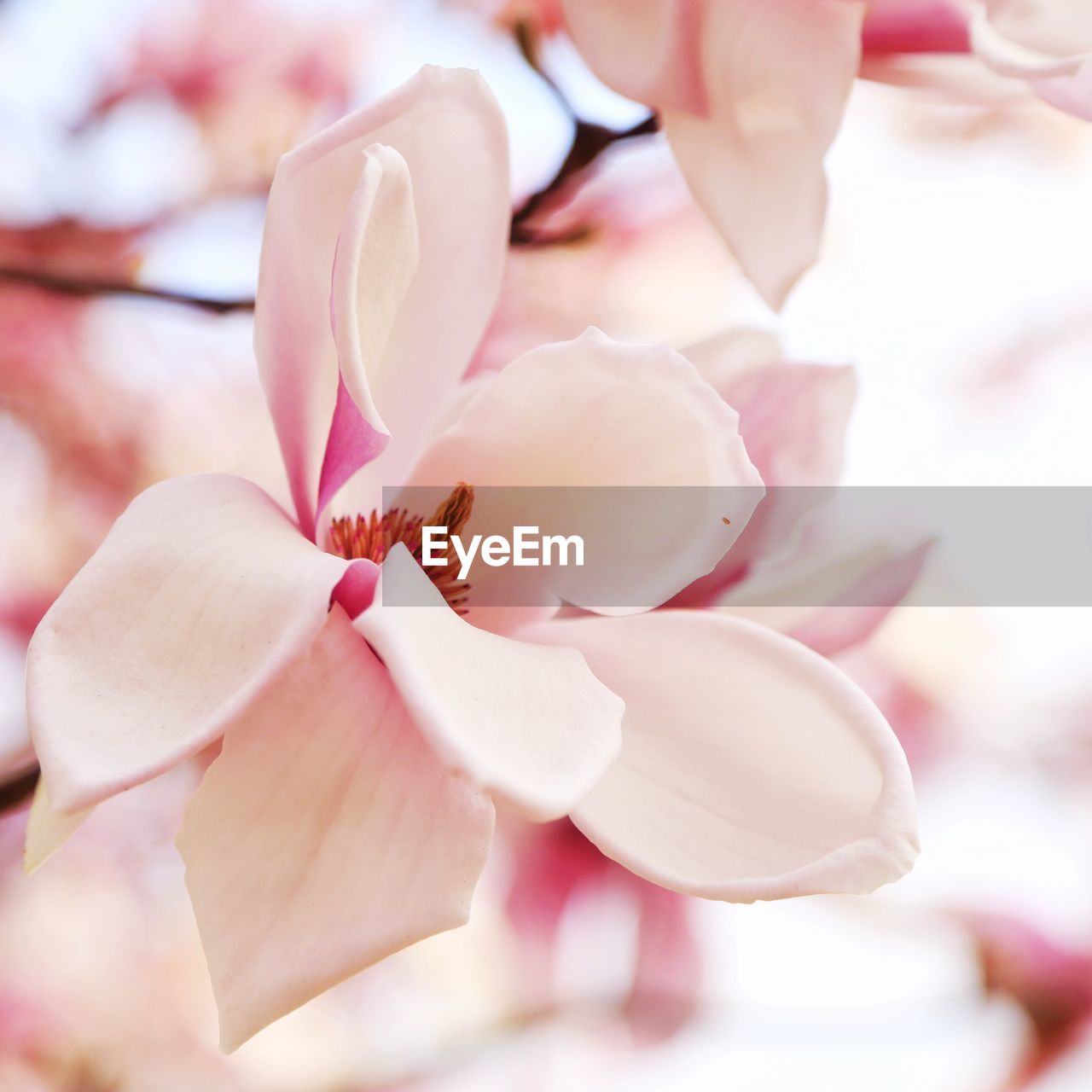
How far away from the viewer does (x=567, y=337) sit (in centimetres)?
28

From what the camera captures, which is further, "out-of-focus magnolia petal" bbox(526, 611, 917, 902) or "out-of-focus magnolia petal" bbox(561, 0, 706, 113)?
"out-of-focus magnolia petal" bbox(561, 0, 706, 113)

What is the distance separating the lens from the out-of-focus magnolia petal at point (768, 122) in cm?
28

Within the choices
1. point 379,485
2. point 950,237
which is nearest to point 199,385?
point 379,485

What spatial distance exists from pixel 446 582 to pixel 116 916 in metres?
0.11

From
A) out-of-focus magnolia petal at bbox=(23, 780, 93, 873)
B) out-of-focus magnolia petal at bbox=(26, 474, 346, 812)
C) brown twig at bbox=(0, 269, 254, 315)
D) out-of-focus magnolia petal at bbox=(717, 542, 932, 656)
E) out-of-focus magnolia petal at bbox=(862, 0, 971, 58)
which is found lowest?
out-of-focus magnolia petal at bbox=(717, 542, 932, 656)

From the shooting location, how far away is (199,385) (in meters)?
0.27

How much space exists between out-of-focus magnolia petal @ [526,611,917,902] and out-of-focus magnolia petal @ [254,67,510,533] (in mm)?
58

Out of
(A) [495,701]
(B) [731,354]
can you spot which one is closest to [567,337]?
(B) [731,354]

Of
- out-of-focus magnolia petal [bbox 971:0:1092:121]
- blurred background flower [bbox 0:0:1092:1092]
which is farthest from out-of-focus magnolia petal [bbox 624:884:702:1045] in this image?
out-of-focus magnolia petal [bbox 971:0:1092:121]

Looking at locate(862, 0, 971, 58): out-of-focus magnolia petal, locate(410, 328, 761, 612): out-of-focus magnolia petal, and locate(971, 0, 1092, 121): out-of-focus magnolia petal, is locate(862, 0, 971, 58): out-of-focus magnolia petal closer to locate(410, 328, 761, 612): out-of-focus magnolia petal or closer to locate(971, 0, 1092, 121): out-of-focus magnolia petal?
locate(971, 0, 1092, 121): out-of-focus magnolia petal

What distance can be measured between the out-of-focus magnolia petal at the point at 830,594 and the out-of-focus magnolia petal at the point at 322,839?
0.36 feet

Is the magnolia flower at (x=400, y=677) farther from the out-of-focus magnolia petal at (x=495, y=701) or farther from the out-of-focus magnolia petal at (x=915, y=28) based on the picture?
the out-of-focus magnolia petal at (x=915, y=28)

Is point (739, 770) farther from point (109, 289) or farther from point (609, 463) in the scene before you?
point (109, 289)

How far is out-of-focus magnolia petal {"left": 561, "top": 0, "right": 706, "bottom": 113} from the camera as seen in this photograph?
0.91ft
